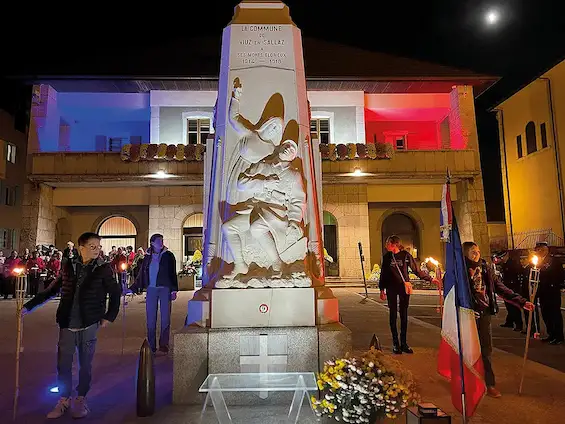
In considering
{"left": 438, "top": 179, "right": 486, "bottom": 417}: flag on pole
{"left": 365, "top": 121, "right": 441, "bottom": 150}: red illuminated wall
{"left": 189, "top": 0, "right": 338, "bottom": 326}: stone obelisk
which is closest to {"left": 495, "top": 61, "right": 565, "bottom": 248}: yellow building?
{"left": 365, "top": 121, "right": 441, "bottom": 150}: red illuminated wall

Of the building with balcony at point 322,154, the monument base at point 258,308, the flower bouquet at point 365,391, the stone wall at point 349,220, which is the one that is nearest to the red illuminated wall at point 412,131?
the building with balcony at point 322,154

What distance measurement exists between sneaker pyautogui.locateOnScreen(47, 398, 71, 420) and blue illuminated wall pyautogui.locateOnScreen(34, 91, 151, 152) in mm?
21931

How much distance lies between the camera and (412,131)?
1093 inches

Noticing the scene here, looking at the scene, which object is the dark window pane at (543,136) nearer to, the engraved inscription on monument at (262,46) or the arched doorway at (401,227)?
the arched doorway at (401,227)

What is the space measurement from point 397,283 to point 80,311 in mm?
4995

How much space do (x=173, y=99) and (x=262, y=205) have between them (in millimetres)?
21237

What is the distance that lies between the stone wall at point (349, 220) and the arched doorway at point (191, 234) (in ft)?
22.8

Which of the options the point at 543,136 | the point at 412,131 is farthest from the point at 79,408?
the point at 543,136

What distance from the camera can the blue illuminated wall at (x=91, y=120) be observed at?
24.4 metres

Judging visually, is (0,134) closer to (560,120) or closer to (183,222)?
(183,222)

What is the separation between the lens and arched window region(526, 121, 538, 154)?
27453 millimetres

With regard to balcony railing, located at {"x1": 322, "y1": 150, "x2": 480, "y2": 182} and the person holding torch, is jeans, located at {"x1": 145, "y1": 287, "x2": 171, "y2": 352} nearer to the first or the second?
the person holding torch

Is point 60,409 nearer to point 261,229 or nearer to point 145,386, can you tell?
point 145,386

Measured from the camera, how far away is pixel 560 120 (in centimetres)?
2453
